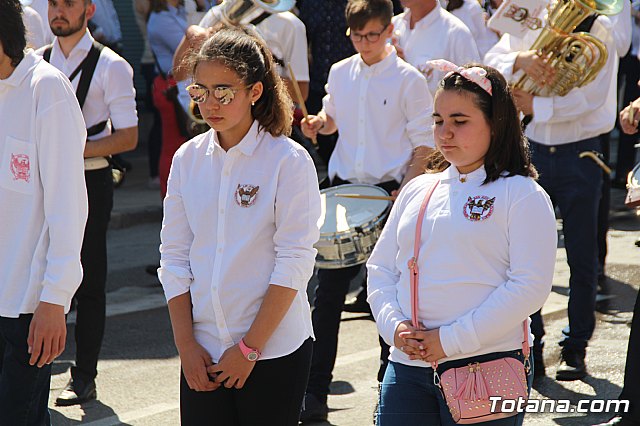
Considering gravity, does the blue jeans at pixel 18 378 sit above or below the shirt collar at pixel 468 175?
below

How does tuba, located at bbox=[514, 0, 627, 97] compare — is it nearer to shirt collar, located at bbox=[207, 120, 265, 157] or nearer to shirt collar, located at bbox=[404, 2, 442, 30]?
shirt collar, located at bbox=[404, 2, 442, 30]

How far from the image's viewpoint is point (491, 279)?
3.46 metres

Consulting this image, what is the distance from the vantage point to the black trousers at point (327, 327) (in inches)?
220

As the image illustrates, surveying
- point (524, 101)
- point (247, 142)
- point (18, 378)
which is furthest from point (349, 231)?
point (18, 378)

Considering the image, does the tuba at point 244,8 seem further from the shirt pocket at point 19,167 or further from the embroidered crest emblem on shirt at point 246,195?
the embroidered crest emblem on shirt at point 246,195

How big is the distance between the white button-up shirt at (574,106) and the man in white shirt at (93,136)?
6.94 ft

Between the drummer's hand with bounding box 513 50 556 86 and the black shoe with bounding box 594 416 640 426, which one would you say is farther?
the drummer's hand with bounding box 513 50 556 86

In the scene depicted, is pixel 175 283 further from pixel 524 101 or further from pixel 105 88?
pixel 524 101

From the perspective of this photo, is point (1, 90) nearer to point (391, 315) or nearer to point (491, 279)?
point (391, 315)

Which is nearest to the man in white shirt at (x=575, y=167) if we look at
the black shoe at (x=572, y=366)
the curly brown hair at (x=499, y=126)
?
the black shoe at (x=572, y=366)

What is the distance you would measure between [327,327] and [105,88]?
71.9 inches

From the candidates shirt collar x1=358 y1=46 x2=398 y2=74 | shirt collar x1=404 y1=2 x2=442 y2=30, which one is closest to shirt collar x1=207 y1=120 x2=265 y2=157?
shirt collar x1=358 y1=46 x2=398 y2=74

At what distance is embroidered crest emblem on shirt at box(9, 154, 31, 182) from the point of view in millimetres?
3785

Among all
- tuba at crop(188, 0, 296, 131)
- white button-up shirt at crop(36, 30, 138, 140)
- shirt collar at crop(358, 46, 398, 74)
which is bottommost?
white button-up shirt at crop(36, 30, 138, 140)
